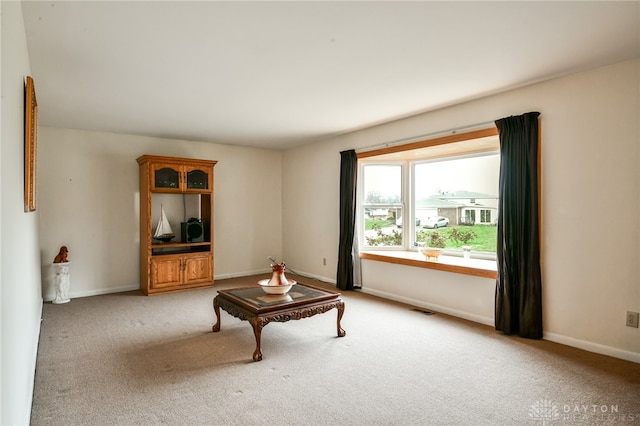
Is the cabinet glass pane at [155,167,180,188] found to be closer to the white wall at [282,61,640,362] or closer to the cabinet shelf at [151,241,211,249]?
the cabinet shelf at [151,241,211,249]

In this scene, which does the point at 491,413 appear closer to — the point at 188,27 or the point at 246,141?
the point at 188,27

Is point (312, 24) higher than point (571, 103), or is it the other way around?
point (312, 24)

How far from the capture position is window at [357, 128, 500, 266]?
4.58 meters

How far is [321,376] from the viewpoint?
2709 mm

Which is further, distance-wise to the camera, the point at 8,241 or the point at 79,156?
the point at 79,156

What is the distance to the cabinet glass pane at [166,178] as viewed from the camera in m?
5.38

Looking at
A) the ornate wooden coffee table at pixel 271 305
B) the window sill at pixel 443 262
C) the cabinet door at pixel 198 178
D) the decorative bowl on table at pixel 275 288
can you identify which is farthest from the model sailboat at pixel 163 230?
the window sill at pixel 443 262

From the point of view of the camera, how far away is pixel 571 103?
10.7 feet

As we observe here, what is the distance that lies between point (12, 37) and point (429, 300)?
14.3 ft

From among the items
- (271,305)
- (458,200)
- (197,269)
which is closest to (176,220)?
(197,269)

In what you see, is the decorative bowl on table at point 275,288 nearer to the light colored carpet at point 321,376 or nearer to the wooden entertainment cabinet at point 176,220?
the light colored carpet at point 321,376

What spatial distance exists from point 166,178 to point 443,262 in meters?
4.04

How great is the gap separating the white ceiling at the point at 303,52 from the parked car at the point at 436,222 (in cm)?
160

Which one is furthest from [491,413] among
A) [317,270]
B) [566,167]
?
[317,270]
